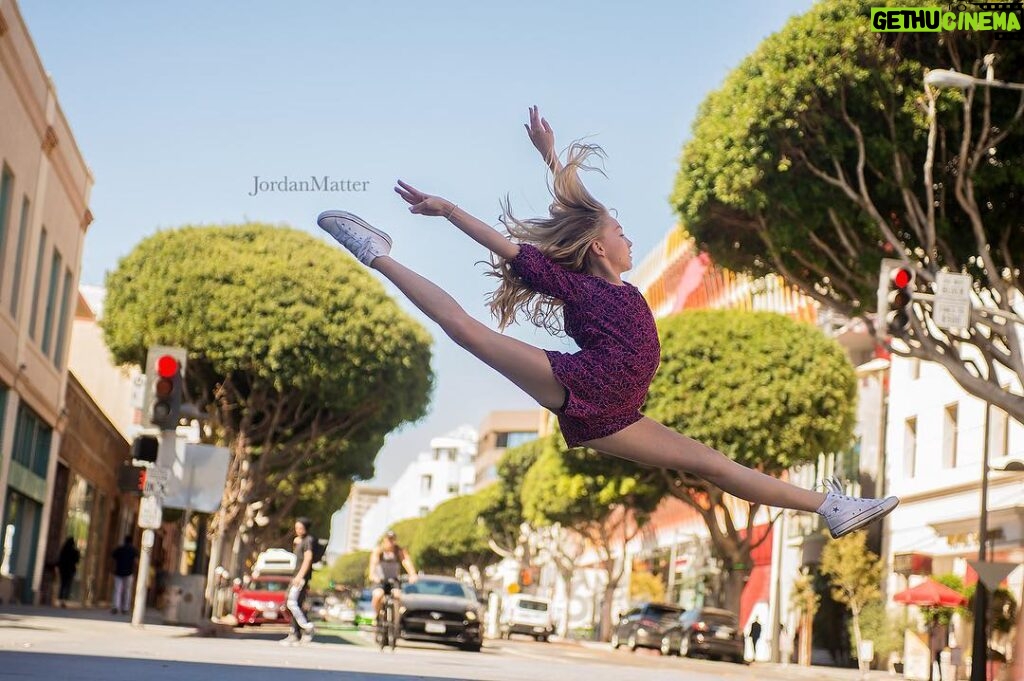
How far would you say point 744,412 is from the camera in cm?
4600

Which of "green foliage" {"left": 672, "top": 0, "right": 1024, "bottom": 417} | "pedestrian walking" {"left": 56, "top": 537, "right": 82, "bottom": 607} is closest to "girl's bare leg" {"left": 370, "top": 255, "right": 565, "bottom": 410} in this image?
"green foliage" {"left": 672, "top": 0, "right": 1024, "bottom": 417}

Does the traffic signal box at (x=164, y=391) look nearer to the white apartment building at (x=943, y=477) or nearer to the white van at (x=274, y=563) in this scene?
the white apartment building at (x=943, y=477)

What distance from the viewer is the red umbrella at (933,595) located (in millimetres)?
35938

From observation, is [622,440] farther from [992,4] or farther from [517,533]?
[517,533]

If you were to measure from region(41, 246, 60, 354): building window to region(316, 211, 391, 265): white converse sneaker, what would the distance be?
30911mm

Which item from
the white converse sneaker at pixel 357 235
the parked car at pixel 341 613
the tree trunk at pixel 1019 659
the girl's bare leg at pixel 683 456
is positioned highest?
the white converse sneaker at pixel 357 235

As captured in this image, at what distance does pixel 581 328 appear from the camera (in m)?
6.37

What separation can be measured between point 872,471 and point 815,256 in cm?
2667

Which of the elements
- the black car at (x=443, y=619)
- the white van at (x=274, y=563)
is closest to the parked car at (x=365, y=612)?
the white van at (x=274, y=563)

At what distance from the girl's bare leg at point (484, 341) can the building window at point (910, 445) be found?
42.8 m

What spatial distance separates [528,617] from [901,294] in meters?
39.6

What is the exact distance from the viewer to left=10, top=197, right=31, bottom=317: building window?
3178 centimetres

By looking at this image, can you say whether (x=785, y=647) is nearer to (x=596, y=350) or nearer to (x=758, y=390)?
(x=758, y=390)

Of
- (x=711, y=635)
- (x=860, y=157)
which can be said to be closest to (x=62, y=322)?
(x=711, y=635)
